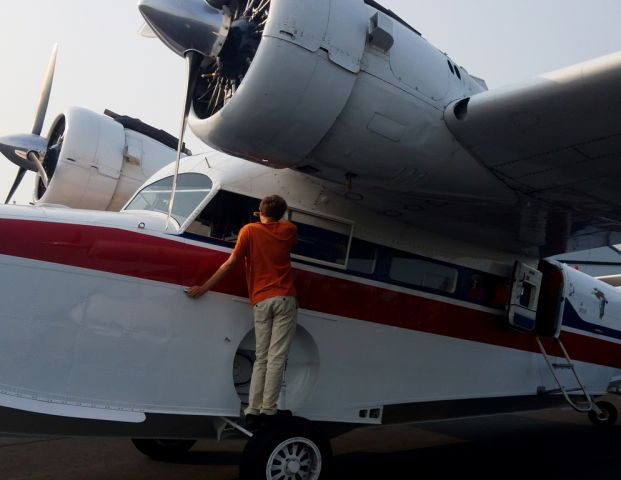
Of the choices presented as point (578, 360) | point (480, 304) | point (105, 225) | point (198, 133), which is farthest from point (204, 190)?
point (578, 360)

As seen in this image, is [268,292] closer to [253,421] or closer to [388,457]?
[253,421]

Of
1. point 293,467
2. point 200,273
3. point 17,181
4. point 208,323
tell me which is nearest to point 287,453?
point 293,467

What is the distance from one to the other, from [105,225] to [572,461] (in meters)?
5.22

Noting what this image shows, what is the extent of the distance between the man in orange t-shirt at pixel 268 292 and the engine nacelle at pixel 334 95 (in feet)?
1.54

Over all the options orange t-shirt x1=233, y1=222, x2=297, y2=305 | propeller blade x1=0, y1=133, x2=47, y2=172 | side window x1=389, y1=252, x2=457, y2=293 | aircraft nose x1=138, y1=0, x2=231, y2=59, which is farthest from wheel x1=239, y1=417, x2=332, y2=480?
propeller blade x1=0, y1=133, x2=47, y2=172

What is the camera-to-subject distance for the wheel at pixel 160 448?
17.3 feet

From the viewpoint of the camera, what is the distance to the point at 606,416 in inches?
322

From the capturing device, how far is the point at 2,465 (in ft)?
16.2

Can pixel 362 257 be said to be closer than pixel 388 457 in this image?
Yes

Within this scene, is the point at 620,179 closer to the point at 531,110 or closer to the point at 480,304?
the point at 531,110

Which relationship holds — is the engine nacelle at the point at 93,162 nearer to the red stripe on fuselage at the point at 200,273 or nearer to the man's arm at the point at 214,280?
the red stripe on fuselage at the point at 200,273

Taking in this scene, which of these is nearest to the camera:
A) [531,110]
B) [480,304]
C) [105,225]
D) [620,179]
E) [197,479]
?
[531,110]

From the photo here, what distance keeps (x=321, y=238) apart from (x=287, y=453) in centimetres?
162

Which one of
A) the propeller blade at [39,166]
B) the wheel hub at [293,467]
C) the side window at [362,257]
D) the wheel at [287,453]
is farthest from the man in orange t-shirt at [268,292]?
the propeller blade at [39,166]
